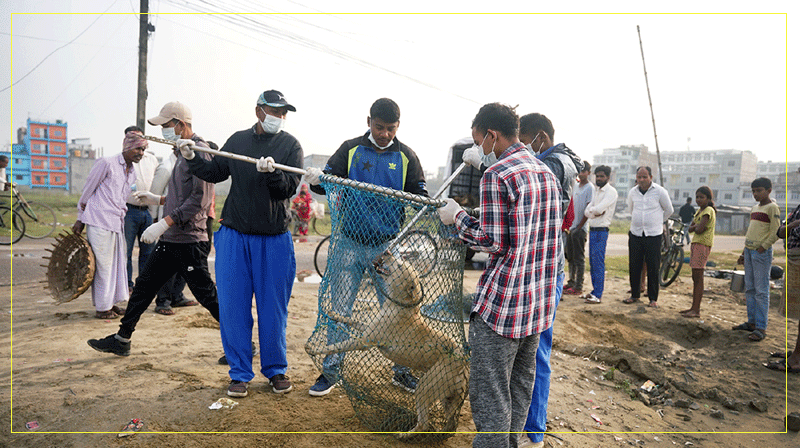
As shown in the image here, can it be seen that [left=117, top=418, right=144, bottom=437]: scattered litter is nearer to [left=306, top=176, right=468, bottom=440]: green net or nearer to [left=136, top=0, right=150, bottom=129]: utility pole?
[left=306, top=176, right=468, bottom=440]: green net

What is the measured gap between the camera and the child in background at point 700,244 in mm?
6324

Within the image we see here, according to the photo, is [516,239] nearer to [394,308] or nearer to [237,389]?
[394,308]

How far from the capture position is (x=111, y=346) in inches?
151

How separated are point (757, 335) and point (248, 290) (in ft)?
18.3

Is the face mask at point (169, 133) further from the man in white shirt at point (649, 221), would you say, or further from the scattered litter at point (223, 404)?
the man in white shirt at point (649, 221)

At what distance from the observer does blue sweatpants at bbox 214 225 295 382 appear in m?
3.24

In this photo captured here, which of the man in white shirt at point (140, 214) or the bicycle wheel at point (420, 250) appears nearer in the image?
the bicycle wheel at point (420, 250)

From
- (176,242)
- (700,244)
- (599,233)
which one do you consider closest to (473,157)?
(176,242)

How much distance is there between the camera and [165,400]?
10.3ft

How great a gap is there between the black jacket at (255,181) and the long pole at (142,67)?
8980 mm

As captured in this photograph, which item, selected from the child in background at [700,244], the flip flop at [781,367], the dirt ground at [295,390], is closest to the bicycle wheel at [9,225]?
the dirt ground at [295,390]

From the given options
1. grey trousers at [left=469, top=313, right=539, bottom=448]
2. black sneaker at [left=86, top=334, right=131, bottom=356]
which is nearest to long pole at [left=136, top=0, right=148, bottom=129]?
black sneaker at [left=86, top=334, right=131, bottom=356]

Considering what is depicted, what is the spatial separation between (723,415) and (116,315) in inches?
227

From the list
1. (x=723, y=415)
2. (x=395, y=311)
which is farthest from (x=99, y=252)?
(x=723, y=415)
